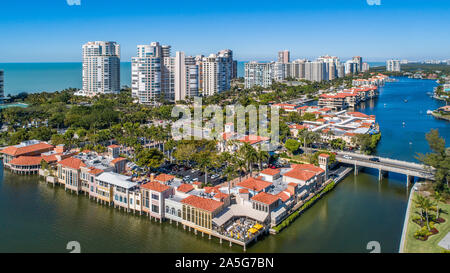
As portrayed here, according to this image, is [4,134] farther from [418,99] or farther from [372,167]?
[418,99]

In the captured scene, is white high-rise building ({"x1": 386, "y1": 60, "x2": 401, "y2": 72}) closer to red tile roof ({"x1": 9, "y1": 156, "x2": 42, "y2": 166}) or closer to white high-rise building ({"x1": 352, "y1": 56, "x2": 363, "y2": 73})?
white high-rise building ({"x1": 352, "y1": 56, "x2": 363, "y2": 73})

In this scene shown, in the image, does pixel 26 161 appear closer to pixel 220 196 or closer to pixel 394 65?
pixel 220 196

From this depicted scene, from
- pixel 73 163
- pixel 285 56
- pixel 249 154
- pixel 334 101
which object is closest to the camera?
pixel 73 163

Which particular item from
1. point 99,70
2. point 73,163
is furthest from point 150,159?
point 99,70

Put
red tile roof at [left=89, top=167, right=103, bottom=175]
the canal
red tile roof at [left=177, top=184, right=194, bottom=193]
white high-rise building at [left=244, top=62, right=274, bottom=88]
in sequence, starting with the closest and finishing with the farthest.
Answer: the canal < red tile roof at [left=177, top=184, right=194, bottom=193] < red tile roof at [left=89, top=167, right=103, bottom=175] < white high-rise building at [left=244, top=62, right=274, bottom=88]

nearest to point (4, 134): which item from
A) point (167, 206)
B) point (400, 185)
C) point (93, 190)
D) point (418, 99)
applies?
point (93, 190)

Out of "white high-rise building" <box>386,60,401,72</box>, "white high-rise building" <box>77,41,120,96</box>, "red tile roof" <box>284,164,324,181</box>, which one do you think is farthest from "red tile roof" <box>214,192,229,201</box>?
"white high-rise building" <box>386,60,401,72</box>
